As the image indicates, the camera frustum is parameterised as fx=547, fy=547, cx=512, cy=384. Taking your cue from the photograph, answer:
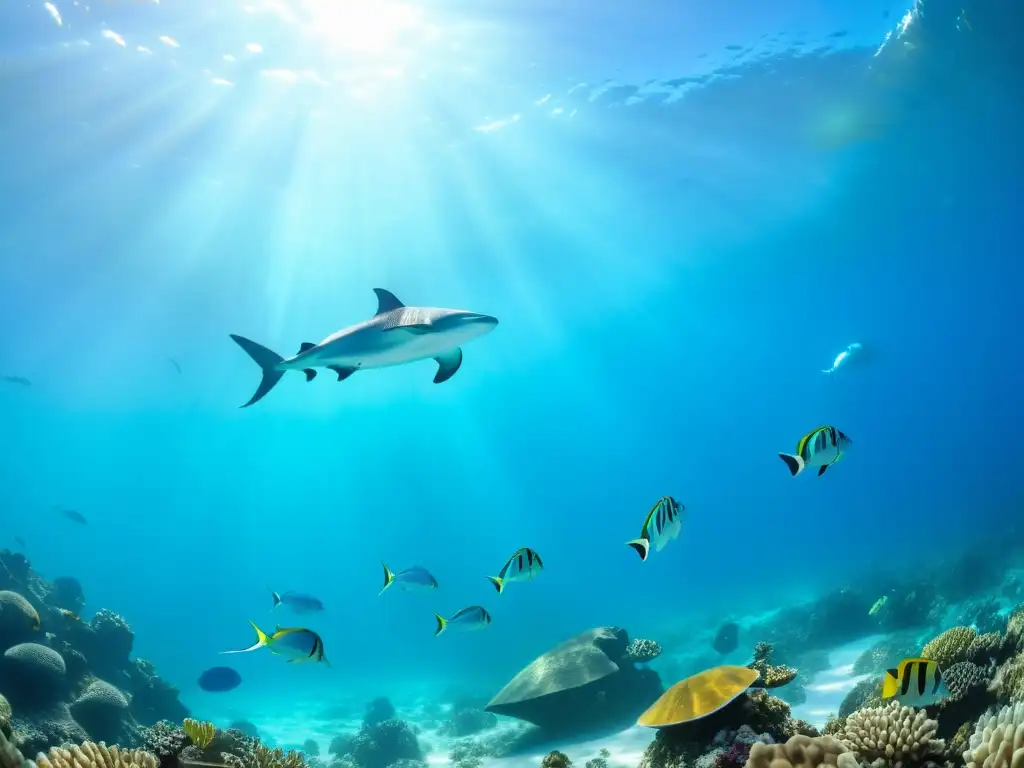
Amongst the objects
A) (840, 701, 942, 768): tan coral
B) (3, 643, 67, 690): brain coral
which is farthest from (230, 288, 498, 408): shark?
(3, 643, 67, 690): brain coral

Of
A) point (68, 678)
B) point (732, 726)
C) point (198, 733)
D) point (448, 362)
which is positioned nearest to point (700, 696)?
point (732, 726)

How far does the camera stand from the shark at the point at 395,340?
5652mm

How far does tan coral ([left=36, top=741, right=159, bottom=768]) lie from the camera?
327cm

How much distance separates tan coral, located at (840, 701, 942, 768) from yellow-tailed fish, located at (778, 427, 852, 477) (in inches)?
69.6

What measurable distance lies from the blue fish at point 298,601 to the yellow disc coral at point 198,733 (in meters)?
6.91

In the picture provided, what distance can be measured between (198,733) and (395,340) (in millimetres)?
4003

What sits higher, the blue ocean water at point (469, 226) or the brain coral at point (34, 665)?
the blue ocean water at point (469, 226)

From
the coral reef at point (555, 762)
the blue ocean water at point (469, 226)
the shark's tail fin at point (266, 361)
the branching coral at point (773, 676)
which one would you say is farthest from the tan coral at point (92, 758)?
the blue ocean water at point (469, 226)

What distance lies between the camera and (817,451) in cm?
429

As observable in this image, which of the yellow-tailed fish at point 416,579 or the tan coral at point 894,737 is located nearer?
the tan coral at point 894,737

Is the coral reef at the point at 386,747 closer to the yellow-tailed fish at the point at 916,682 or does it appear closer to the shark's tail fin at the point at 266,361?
the shark's tail fin at the point at 266,361

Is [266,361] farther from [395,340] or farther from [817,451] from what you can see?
[817,451]

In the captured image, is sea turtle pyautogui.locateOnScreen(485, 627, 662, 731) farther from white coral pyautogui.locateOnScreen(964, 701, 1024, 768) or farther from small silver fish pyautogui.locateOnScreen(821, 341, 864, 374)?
small silver fish pyautogui.locateOnScreen(821, 341, 864, 374)

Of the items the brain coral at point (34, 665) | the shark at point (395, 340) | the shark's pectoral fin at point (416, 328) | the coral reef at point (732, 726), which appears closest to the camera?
the coral reef at point (732, 726)
